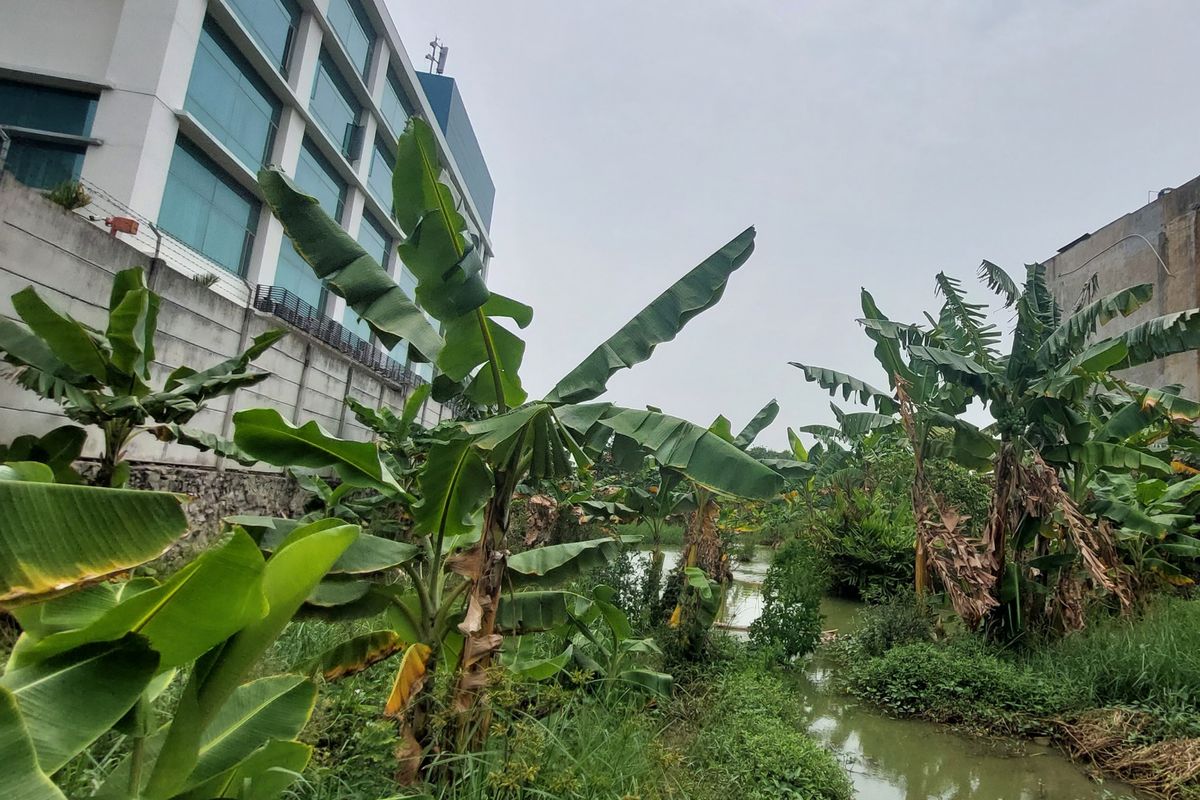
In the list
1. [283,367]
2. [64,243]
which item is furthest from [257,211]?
[64,243]

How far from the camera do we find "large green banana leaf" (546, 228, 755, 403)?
346cm

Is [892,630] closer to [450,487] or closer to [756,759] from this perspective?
[756,759]

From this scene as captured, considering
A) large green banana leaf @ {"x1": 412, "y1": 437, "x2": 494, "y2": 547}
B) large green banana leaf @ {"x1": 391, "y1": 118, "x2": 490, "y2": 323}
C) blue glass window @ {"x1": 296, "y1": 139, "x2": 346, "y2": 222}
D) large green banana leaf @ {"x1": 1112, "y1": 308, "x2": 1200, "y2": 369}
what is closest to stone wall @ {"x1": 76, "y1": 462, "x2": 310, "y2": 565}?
large green banana leaf @ {"x1": 412, "y1": 437, "x2": 494, "y2": 547}

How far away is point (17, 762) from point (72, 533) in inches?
15.1

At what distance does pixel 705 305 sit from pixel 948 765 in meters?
4.47

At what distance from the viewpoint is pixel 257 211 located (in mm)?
16141

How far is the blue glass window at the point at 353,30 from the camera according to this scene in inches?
701

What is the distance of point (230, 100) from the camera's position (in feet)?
47.2

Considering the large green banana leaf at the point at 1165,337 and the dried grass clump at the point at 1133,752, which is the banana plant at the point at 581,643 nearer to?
the dried grass clump at the point at 1133,752

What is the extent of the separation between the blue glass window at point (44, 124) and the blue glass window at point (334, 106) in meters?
5.84

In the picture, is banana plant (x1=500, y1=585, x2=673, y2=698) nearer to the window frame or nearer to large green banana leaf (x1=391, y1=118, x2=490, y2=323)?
large green banana leaf (x1=391, y1=118, x2=490, y2=323)

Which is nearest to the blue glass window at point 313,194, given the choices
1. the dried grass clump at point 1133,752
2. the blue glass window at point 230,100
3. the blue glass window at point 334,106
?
the blue glass window at point 334,106

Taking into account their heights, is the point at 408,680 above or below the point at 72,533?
below

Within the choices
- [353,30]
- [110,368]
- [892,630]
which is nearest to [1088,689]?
[892,630]
